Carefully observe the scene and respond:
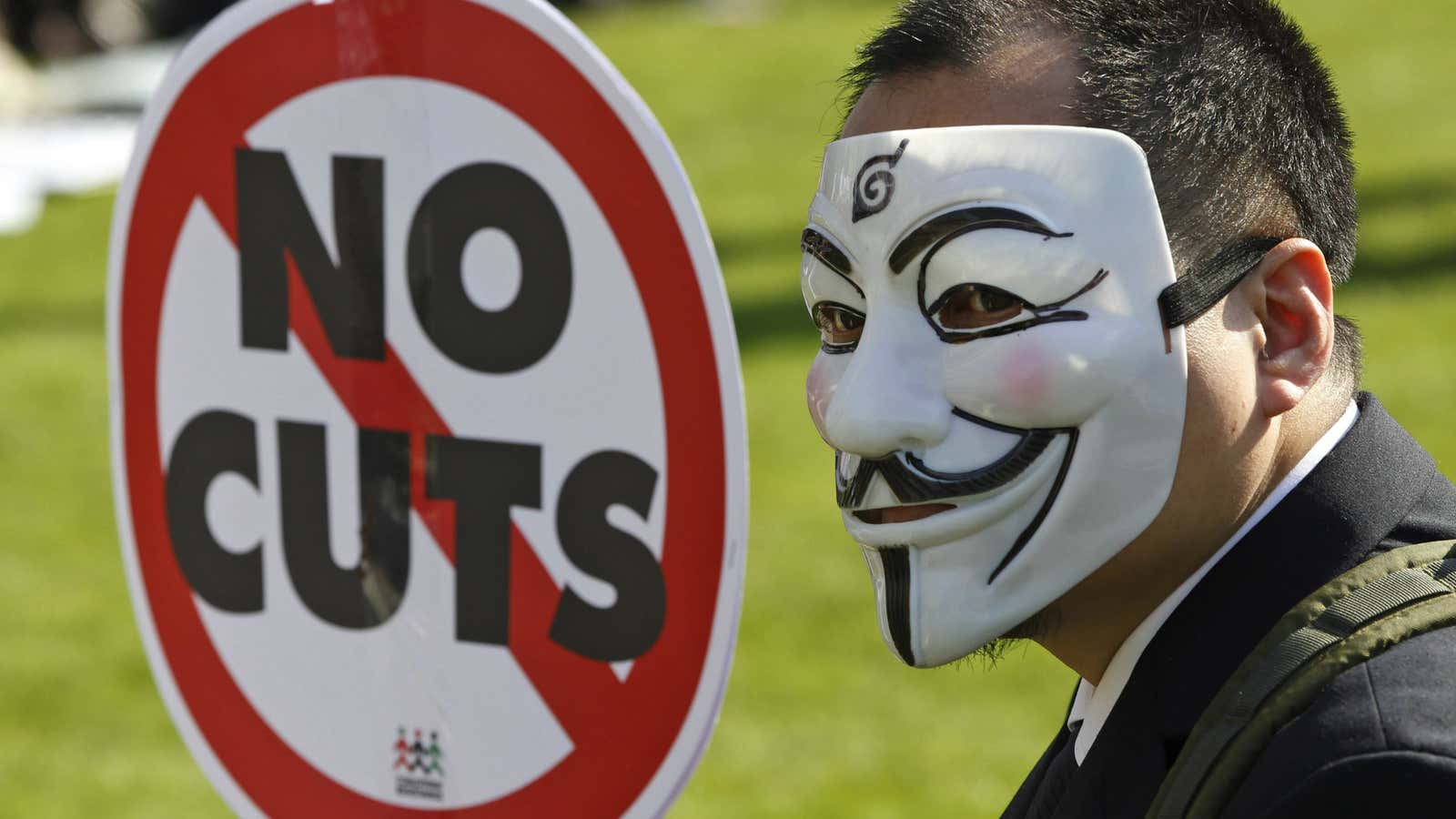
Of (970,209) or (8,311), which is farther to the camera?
(8,311)

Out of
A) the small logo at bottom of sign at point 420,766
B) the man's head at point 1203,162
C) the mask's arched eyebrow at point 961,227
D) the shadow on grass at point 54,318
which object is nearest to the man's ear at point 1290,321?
the man's head at point 1203,162

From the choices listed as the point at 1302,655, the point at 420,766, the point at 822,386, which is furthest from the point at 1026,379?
the point at 420,766

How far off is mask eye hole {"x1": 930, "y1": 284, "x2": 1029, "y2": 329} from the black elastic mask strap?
14 cm

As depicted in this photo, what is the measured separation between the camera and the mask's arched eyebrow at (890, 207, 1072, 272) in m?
1.90

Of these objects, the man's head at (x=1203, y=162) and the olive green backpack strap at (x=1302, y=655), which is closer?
the olive green backpack strap at (x=1302, y=655)

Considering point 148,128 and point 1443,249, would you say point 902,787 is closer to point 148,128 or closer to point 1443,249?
point 148,128

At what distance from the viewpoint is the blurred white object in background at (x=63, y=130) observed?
1321cm

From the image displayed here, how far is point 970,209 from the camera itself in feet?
6.29

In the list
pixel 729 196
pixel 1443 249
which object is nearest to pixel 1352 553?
pixel 1443 249

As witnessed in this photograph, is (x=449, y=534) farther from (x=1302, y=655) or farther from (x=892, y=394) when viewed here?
(x=1302, y=655)

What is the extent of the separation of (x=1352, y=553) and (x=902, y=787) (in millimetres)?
3425

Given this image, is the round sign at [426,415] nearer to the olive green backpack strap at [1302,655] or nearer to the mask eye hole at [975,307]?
the mask eye hole at [975,307]

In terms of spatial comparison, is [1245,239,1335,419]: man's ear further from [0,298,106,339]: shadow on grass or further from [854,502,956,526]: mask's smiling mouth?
[0,298,106,339]: shadow on grass

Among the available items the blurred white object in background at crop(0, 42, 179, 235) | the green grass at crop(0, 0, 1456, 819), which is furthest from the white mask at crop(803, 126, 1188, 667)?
the blurred white object in background at crop(0, 42, 179, 235)
